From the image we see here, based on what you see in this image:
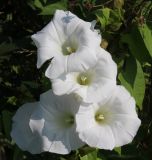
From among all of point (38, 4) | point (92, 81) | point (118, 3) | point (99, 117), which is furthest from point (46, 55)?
point (38, 4)

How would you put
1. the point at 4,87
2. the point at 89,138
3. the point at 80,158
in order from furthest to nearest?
the point at 4,87 → the point at 80,158 → the point at 89,138

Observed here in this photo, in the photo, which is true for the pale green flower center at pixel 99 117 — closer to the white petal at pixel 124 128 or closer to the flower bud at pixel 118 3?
the white petal at pixel 124 128

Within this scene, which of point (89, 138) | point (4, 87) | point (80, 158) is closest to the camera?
point (89, 138)

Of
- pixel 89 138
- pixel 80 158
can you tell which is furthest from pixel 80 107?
pixel 80 158

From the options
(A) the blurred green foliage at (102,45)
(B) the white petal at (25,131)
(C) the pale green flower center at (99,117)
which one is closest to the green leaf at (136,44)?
(A) the blurred green foliage at (102,45)

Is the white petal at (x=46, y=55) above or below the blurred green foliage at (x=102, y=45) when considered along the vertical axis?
above

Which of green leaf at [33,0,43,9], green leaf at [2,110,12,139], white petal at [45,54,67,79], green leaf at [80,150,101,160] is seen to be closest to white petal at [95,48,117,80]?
white petal at [45,54,67,79]

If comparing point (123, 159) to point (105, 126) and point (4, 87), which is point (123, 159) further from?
point (4, 87)

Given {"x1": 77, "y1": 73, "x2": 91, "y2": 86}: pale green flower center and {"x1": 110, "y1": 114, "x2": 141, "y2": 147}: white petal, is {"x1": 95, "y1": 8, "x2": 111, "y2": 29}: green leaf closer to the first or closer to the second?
{"x1": 77, "y1": 73, "x2": 91, "y2": 86}: pale green flower center
